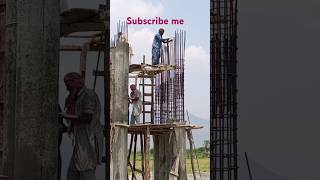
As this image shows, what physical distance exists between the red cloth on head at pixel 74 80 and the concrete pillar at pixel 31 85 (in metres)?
0.73

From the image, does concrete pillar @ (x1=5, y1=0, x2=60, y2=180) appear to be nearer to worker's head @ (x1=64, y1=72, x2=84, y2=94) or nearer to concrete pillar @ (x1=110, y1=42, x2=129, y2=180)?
worker's head @ (x1=64, y1=72, x2=84, y2=94)

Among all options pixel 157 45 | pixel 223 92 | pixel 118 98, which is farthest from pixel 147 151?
pixel 223 92

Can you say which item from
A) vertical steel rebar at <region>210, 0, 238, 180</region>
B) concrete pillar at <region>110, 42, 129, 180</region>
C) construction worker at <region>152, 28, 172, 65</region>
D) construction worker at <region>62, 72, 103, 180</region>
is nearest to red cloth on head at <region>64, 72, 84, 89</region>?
construction worker at <region>62, 72, 103, 180</region>

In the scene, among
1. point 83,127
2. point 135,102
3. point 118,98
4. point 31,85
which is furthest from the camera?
point 135,102

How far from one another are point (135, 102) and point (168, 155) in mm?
1130

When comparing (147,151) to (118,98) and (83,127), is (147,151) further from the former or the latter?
(83,127)

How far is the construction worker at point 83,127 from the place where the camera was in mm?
6148

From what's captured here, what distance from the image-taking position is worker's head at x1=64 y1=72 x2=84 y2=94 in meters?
6.21

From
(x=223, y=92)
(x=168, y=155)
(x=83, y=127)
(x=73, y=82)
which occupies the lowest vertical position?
(x=168, y=155)

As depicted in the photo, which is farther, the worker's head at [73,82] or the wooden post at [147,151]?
the wooden post at [147,151]

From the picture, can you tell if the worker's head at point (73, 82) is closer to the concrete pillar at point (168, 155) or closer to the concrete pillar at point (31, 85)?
the concrete pillar at point (31, 85)

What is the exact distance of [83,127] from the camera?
6.23 metres

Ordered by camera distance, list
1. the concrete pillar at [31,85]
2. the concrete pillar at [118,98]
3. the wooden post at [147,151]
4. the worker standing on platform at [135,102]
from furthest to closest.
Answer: the wooden post at [147,151] < the worker standing on platform at [135,102] < the concrete pillar at [118,98] < the concrete pillar at [31,85]

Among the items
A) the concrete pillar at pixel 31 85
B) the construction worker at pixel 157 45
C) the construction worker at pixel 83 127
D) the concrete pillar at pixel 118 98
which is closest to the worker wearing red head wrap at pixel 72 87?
the construction worker at pixel 83 127
